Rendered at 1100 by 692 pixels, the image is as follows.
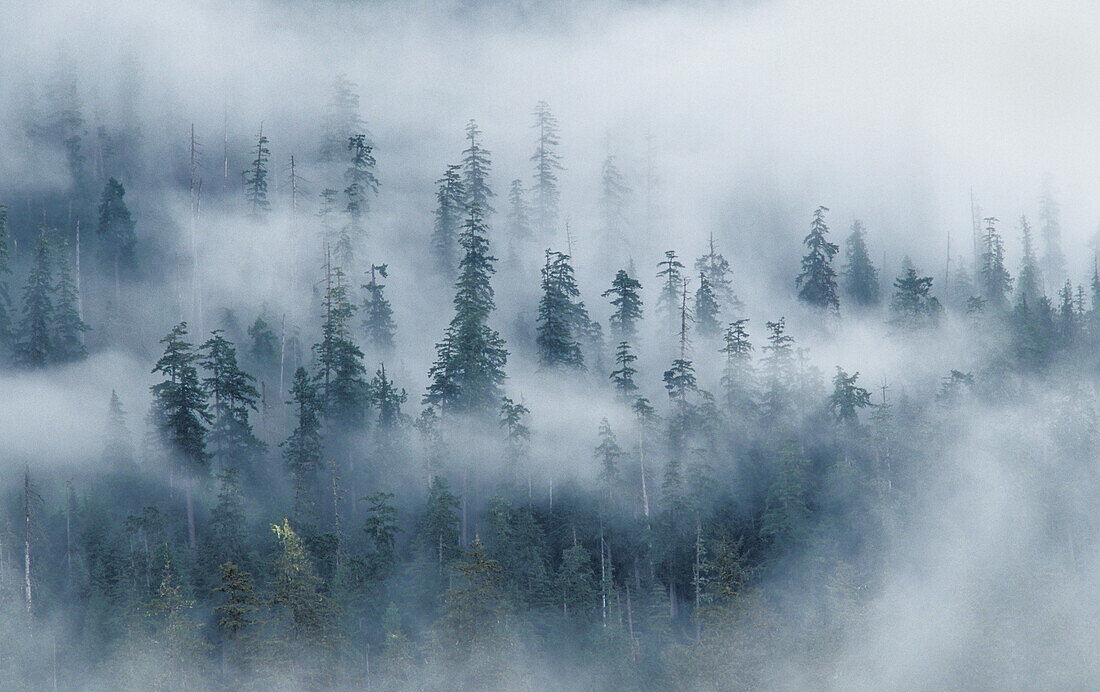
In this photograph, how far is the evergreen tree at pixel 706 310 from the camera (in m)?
84.8

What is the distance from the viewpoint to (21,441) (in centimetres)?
7750

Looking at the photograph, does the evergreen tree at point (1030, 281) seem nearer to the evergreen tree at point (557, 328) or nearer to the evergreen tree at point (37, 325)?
the evergreen tree at point (557, 328)

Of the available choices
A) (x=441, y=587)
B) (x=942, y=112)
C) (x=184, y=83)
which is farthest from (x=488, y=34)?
(x=441, y=587)

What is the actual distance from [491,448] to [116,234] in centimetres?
4550

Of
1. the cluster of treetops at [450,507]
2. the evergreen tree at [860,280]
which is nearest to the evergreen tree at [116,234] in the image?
the cluster of treetops at [450,507]

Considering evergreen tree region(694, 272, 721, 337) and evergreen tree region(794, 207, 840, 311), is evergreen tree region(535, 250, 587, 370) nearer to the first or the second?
evergreen tree region(694, 272, 721, 337)

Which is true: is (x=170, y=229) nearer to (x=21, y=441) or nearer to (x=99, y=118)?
(x=99, y=118)

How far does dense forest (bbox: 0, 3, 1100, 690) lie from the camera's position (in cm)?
5334

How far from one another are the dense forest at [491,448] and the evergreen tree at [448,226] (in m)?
0.43

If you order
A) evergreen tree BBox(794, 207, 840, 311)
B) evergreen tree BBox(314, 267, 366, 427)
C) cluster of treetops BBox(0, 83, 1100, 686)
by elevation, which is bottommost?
cluster of treetops BBox(0, 83, 1100, 686)

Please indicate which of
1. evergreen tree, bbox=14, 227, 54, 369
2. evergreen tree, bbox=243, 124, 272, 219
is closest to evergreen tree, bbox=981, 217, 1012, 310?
evergreen tree, bbox=243, 124, 272, 219

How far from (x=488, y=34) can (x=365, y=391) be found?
122457 mm

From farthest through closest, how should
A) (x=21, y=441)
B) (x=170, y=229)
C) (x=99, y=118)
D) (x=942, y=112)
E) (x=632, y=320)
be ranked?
(x=942, y=112) → (x=99, y=118) → (x=170, y=229) → (x=632, y=320) → (x=21, y=441)

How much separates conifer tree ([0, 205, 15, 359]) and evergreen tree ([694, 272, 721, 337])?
54.2 metres
